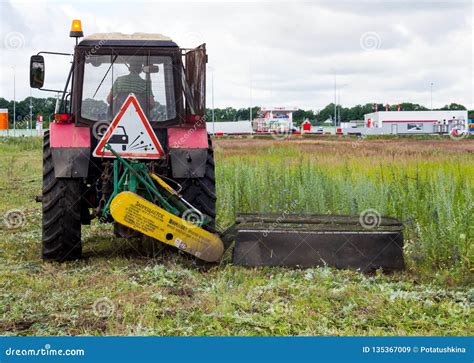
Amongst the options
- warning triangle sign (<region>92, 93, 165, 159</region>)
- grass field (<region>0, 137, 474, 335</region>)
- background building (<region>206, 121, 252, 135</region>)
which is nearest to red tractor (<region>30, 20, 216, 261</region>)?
A: warning triangle sign (<region>92, 93, 165, 159</region>)

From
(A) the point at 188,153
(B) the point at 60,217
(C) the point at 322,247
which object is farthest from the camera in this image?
(A) the point at 188,153

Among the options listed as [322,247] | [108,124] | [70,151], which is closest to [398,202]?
[322,247]

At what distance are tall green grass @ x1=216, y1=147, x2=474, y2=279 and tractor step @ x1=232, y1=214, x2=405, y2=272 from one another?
1.34 feet

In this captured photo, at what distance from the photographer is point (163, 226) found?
6828mm

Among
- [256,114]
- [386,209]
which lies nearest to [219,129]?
[256,114]

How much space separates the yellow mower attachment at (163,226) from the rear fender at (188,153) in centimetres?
75

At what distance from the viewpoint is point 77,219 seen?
24.7 ft

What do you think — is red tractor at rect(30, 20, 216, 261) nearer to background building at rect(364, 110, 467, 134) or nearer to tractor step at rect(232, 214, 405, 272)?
tractor step at rect(232, 214, 405, 272)

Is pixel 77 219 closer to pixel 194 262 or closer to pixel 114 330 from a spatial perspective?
pixel 194 262

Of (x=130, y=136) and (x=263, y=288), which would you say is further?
(x=130, y=136)

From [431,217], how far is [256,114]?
83.3m

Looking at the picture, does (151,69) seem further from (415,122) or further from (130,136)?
(415,122)

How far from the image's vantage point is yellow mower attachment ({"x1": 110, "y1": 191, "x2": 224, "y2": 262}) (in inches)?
265

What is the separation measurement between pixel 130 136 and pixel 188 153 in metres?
0.68
